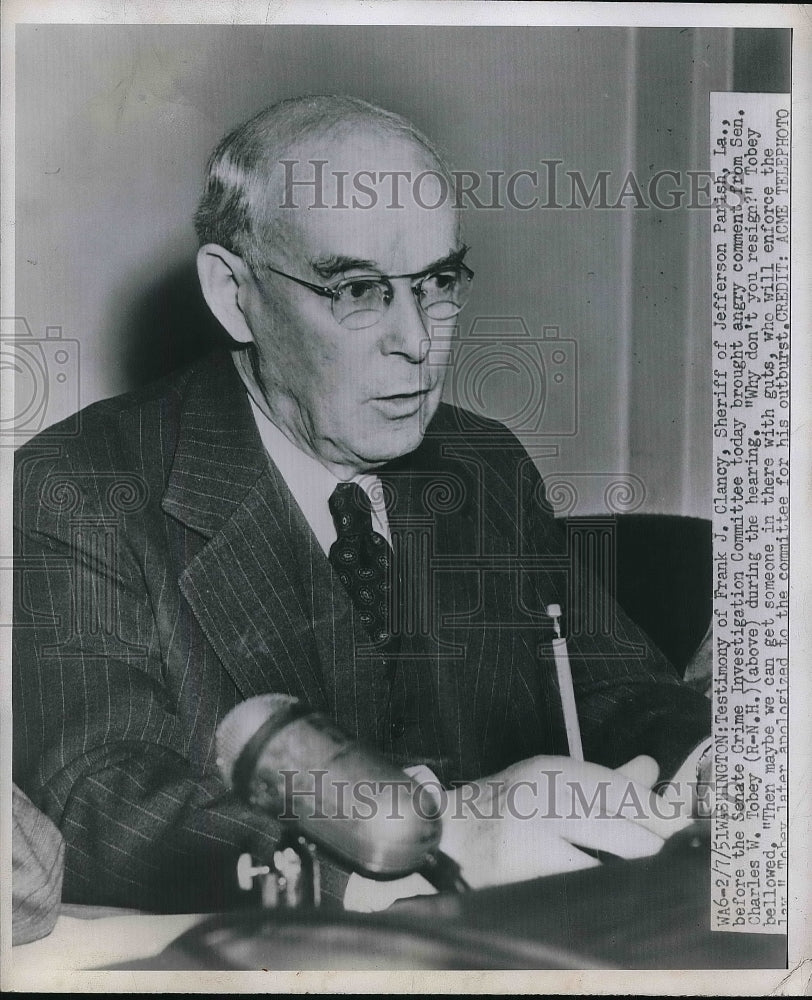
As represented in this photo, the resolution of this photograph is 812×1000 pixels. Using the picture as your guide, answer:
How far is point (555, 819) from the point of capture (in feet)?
6.79

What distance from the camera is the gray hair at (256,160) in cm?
201

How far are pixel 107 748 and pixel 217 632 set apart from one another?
0.33 metres

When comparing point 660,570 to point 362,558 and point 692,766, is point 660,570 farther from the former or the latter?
point 362,558

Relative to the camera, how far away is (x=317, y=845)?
203cm

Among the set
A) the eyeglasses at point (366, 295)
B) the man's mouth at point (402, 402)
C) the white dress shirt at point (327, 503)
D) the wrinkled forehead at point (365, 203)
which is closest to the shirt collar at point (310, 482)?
the white dress shirt at point (327, 503)

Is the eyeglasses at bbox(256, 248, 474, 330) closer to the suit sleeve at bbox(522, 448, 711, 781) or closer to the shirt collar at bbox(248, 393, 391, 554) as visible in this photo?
the shirt collar at bbox(248, 393, 391, 554)

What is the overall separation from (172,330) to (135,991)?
143 cm

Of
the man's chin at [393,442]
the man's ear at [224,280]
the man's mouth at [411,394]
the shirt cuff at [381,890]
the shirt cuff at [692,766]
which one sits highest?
the man's ear at [224,280]

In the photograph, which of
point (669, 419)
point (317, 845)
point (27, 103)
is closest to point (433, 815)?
point (317, 845)

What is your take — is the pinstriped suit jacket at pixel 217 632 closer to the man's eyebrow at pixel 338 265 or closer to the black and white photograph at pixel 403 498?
the black and white photograph at pixel 403 498

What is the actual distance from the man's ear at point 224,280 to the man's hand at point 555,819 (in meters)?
1.13

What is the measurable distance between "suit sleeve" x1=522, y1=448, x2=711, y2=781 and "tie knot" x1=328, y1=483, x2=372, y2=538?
0.35m

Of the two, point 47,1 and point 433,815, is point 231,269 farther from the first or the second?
point 433,815

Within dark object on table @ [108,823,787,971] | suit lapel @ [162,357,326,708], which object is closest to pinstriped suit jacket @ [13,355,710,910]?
suit lapel @ [162,357,326,708]
